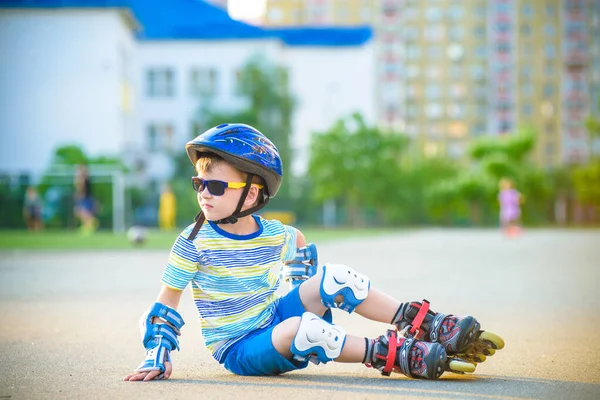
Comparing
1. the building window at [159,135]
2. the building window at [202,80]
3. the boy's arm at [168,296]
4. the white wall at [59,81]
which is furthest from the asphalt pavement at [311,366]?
the building window at [202,80]

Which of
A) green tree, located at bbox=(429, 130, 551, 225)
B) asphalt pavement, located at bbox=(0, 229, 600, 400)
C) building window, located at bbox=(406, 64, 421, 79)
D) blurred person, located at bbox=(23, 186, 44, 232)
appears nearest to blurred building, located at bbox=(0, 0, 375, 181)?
blurred person, located at bbox=(23, 186, 44, 232)

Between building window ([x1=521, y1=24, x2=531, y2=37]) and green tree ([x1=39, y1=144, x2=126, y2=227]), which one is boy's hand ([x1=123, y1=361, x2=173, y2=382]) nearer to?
green tree ([x1=39, y1=144, x2=126, y2=227])

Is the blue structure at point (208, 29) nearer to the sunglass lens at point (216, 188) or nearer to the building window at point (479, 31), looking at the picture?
the building window at point (479, 31)

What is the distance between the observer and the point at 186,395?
12.5 feet

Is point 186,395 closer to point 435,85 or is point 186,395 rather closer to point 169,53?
point 169,53

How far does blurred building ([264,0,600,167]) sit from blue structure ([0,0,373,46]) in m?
37.2

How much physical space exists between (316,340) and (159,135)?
156ft

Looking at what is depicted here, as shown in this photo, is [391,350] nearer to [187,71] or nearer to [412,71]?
[187,71]

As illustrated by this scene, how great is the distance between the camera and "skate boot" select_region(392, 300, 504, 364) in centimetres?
409

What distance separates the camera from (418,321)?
420cm

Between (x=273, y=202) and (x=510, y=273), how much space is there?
31.7m

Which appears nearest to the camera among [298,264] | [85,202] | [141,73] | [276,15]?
[298,264]

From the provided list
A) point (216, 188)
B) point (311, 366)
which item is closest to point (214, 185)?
point (216, 188)

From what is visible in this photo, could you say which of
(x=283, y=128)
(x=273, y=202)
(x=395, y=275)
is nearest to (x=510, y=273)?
(x=395, y=275)
